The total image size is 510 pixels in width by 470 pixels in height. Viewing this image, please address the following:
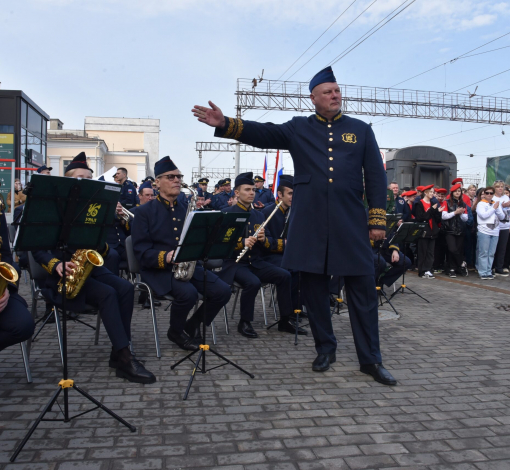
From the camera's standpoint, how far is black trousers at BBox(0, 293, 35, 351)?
3.68 m

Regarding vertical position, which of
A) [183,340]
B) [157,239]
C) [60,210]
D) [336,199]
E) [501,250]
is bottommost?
[183,340]

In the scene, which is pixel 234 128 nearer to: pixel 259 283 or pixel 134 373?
pixel 134 373

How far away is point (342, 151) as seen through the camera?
14.7 feet

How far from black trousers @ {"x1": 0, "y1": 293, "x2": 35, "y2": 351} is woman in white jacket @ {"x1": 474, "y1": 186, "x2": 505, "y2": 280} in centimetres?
1048

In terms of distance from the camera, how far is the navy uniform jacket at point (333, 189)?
4.45m

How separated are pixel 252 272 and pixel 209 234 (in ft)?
7.26

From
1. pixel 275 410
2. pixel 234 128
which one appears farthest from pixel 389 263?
pixel 275 410

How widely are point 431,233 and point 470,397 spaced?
26.2 feet

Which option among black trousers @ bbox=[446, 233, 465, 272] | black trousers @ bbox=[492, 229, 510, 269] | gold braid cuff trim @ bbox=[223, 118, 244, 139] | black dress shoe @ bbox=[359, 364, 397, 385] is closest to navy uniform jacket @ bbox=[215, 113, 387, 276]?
gold braid cuff trim @ bbox=[223, 118, 244, 139]

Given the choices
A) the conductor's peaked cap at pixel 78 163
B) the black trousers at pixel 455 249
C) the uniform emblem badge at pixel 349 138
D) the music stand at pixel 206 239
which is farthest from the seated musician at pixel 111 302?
the black trousers at pixel 455 249

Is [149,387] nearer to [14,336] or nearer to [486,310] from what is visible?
[14,336]

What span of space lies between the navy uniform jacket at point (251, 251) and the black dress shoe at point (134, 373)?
205cm

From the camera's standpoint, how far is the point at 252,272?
21.4 feet

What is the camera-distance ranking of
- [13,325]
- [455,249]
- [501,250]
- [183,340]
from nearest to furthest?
[13,325], [183,340], [455,249], [501,250]
